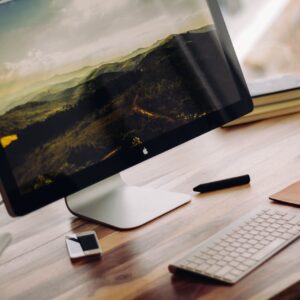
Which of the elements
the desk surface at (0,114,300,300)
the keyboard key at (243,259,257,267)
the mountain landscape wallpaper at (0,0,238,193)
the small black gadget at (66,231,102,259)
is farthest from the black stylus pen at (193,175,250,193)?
the keyboard key at (243,259,257,267)

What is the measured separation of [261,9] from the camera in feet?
6.52

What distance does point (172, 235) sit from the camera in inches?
49.8

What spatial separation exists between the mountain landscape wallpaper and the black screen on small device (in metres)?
0.14

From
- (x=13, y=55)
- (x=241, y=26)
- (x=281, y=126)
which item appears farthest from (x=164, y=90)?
(x=241, y=26)

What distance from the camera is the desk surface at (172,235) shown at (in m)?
1.05

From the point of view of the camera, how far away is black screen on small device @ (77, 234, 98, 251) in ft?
4.18

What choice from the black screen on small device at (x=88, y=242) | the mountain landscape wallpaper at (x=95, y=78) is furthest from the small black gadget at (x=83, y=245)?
the mountain landscape wallpaper at (x=95, y=78)

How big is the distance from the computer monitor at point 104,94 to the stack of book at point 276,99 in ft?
1.09

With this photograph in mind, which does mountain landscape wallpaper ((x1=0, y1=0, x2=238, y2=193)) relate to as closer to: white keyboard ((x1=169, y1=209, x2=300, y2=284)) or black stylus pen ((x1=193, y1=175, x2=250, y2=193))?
black stylus pen ((x1=193, y1=175, x2=250, y2=193))

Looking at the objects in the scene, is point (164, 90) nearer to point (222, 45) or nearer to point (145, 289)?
point (222, 45)

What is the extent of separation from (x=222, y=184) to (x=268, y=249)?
38cm

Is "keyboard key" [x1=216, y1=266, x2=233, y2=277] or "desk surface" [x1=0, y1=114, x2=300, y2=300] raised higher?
"desk surface" [x1=0, y1=114, x2=300, y2=300]

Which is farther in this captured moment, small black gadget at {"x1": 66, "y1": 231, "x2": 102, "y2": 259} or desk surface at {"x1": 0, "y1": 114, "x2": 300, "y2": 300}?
small black gadget at {"x1": 66, "y1": 231, "x2": 102, "y2": 259}

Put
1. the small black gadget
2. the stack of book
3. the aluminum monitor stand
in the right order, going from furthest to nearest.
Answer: the stack of book → the aluminum monitor stand → the small black gadget
